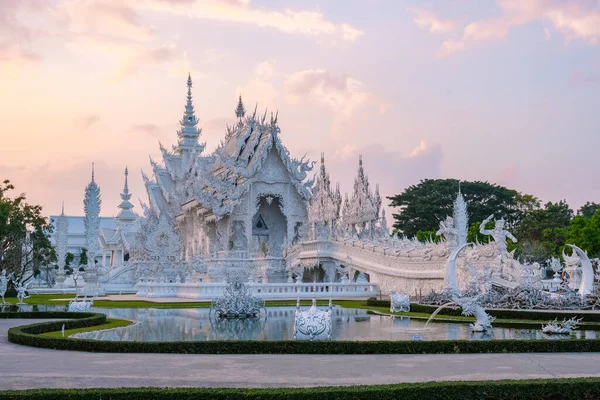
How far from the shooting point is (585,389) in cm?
831

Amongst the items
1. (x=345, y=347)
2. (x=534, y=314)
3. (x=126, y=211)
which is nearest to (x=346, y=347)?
(x=345, y=347)

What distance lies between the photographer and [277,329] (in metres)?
15.6

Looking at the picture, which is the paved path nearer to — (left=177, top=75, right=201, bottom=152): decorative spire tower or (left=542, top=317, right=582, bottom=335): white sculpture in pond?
(left=542, top=317, right=582, bottom=335): white sculpture in pond

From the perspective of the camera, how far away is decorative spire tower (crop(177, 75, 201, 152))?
168 ft

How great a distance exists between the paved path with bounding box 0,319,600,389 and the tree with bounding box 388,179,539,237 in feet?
147

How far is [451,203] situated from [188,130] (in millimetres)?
20408

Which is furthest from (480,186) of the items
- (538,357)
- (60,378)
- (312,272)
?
(60,378)

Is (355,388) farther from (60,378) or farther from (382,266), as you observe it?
(382,266)

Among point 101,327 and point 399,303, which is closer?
point 101,327

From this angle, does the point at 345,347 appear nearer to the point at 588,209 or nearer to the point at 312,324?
the point at 312,324

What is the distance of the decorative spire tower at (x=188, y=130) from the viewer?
168 ft

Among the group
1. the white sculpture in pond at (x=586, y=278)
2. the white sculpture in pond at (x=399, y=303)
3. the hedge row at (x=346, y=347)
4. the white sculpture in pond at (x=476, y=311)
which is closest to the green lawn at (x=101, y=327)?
the hedge row at (x=346, y=347)

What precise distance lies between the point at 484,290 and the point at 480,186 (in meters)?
37.2

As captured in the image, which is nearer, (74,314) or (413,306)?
(74,314)
